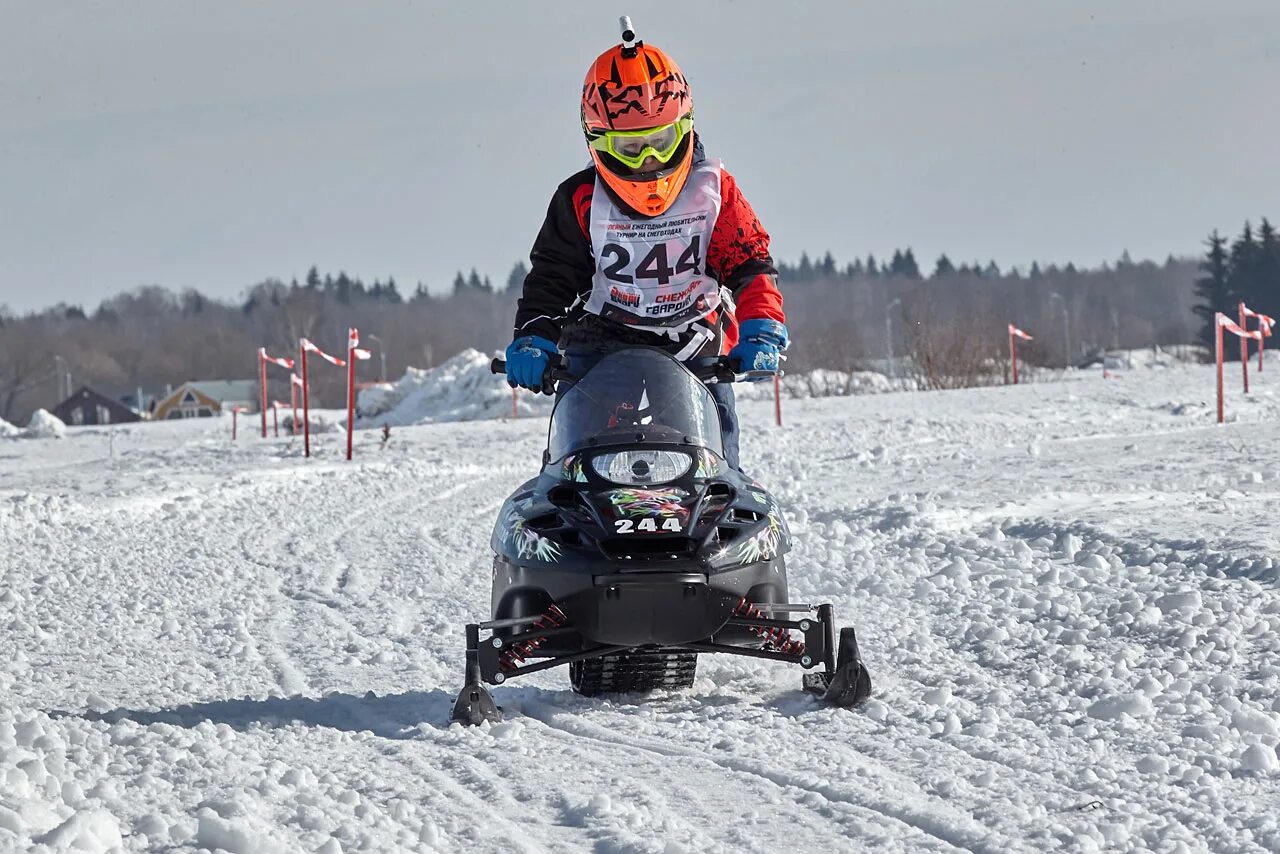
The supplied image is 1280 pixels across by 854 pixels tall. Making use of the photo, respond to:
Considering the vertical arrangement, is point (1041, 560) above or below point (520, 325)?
below

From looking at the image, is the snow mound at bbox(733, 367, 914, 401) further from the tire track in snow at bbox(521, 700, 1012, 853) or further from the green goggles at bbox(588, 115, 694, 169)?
the tire track in snow at bbox(521, 700, 1012, 853)

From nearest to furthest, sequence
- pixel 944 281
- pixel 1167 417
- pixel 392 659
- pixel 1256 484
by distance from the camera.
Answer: pixel 392 659, pixel 1256 484, pixel 1167 417, pixel 944 281

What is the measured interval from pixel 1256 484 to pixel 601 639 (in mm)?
7006

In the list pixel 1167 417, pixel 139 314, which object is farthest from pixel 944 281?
pixel 1167 417

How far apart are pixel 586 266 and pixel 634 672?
160 centimetres

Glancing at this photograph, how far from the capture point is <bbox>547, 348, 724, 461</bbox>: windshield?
203 inches

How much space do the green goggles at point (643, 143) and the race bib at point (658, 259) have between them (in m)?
0.17

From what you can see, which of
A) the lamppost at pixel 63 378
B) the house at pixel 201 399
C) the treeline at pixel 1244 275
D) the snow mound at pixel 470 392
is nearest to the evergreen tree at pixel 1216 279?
the treeline at pixel 1244 275

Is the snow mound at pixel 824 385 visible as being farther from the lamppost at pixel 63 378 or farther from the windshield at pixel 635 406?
the lamppost at pixel 63 378

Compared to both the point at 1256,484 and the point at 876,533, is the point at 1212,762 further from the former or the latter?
the point at 1256,484

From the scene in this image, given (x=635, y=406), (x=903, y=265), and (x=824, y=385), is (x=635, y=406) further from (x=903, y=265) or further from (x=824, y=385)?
(x=903, y=265)

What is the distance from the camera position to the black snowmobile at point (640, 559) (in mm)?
4785

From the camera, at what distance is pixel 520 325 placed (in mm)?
5781

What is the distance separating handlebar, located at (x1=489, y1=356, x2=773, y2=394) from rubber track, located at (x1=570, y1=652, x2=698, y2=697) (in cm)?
96
